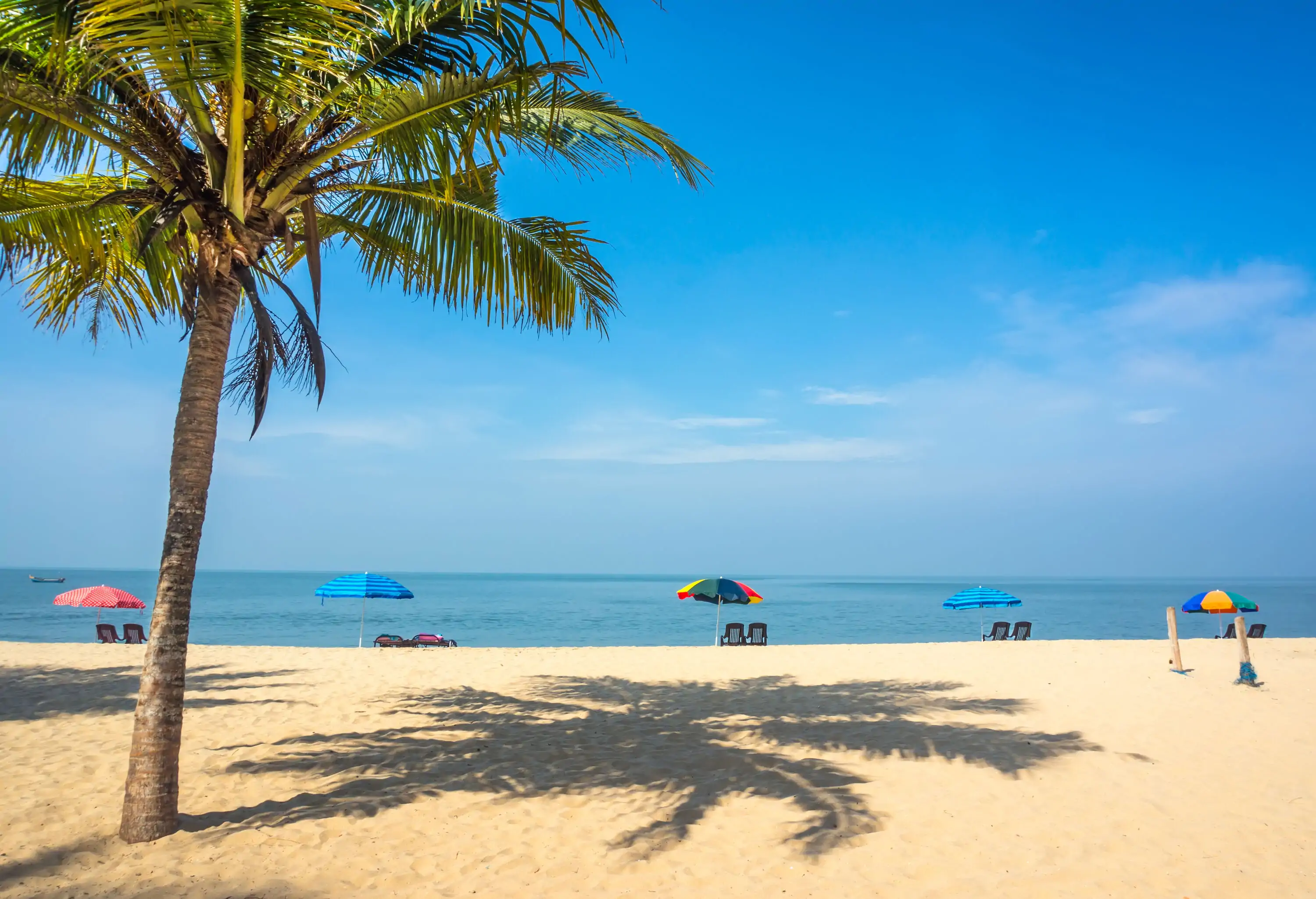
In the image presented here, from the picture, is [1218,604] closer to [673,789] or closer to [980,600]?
[980,600]

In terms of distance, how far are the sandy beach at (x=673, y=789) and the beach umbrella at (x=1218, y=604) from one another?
8888 mm

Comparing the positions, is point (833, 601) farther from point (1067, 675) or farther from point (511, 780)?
point (511, 780)

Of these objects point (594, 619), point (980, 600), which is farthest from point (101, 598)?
point (594, 619)

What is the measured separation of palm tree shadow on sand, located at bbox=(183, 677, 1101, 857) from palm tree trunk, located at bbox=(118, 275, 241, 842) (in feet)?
1.38

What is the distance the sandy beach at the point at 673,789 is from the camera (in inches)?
185

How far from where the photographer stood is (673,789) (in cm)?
638

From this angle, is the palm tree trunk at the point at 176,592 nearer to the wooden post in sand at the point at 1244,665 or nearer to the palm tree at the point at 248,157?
the palm tree at the point at 248,157

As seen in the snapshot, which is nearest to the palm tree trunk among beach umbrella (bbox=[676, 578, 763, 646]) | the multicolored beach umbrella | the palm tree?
the palm tree

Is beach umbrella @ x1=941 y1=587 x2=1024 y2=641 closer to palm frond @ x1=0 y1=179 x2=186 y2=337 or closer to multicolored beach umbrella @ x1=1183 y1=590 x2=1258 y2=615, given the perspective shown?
multicolored beach umbrella @ x1=1183 y1=590 x2=1258 y2=615

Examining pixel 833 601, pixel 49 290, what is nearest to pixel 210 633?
pixel 49 290

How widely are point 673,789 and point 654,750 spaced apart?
1.28 m

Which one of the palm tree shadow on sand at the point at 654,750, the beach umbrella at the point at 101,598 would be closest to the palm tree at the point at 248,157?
the palm tree shadow on sand at the point at 654,750

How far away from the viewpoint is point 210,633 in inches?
1553

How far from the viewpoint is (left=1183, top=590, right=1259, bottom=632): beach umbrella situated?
19.4 m
